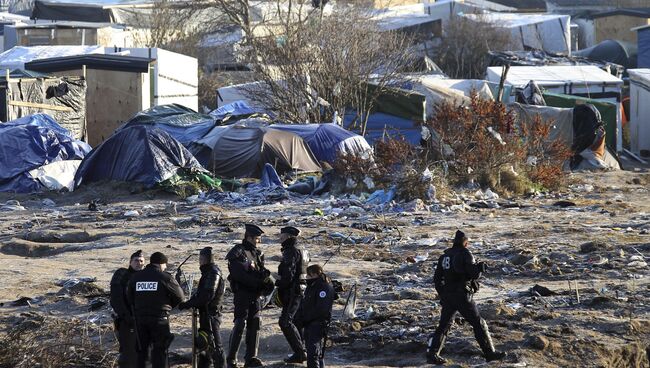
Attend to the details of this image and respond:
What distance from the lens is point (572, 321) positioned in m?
12.3

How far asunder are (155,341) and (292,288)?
1.64 meters

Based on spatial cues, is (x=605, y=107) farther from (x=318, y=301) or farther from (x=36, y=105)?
(x=318, y=301)

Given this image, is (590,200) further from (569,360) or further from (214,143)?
(569,360)

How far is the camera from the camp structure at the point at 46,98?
89.0ft

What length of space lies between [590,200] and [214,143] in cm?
793

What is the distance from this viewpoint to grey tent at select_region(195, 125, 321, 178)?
81.4ft

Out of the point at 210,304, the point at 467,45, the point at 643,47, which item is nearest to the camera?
the point at 210,304

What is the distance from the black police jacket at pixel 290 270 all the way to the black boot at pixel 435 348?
4.40ft

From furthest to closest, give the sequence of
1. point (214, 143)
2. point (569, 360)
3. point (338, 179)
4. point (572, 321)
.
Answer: point (214, 143)
point (338, 179)
point (572, 321)
point (569, 360)

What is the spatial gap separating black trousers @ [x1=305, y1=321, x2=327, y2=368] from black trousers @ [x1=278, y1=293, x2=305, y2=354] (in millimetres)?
488

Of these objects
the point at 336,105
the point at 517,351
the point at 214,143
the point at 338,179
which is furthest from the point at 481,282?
the point at 336,105

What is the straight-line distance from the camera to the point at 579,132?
97.5 feet

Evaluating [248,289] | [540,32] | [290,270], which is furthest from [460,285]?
[540,32]

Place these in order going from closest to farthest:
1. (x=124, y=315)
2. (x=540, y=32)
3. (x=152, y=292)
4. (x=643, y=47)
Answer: (x=152, y=292) → (x=124, y=315) → (x=643, y=47) → (x=540, y=32)
